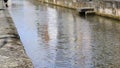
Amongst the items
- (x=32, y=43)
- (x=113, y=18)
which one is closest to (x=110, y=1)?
(x=113, y=18)

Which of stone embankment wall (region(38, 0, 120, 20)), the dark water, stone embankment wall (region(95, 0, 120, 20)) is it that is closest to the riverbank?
the dark water

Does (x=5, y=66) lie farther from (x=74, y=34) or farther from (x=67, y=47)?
(x=74, y=34)

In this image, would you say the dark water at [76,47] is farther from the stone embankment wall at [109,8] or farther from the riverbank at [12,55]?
the stone embankment wall at [109,8]

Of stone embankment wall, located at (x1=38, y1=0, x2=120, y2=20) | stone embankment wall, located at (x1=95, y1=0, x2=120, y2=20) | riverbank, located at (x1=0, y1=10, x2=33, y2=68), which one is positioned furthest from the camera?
stone embankment wall, located at (x1=38, y1=0, x2=120, y2=20)

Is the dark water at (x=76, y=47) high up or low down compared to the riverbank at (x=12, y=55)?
down

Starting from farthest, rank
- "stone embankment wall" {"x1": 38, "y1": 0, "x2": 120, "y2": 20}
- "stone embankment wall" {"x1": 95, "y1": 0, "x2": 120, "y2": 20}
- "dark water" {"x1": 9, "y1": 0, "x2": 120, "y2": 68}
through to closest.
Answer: "stone embankment wall" {"x1": 38, "y1": 0, "x2": 120, "y2": 20}, "stone embankment wall" {"x1": 95, "y1": 0, "x2": 120, "y2": 20}, "dark water" {"x1": 9, "y1": 0, "x2": 120, "y2": 68}

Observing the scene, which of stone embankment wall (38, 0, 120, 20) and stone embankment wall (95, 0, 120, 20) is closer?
stone embankment wall (95, 0, 120, 20)

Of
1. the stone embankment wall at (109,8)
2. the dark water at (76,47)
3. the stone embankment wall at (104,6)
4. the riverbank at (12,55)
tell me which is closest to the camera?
the riverbank at (12,55)

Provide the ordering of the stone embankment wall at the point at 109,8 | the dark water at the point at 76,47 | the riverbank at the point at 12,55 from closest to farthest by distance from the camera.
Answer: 1. the riverbank at the point at 12,55
2. the dark water at the point at 76,47
3. the stone embankment wall at the point at 109,8

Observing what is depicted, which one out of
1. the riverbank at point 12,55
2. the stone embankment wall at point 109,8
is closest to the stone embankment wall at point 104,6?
the stone embankment wall at point 109,8

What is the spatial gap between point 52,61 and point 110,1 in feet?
41.1

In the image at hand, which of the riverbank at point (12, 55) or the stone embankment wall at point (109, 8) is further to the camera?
the stone embankment wall at point (109, 8)

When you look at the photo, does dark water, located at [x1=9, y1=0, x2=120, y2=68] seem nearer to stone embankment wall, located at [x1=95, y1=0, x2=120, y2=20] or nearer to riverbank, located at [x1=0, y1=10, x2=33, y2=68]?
riverbank, located at [x1=0, y1=10, x2=33, y2=68]

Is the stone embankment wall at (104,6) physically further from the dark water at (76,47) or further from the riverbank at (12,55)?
the riverbank at (12,55)
